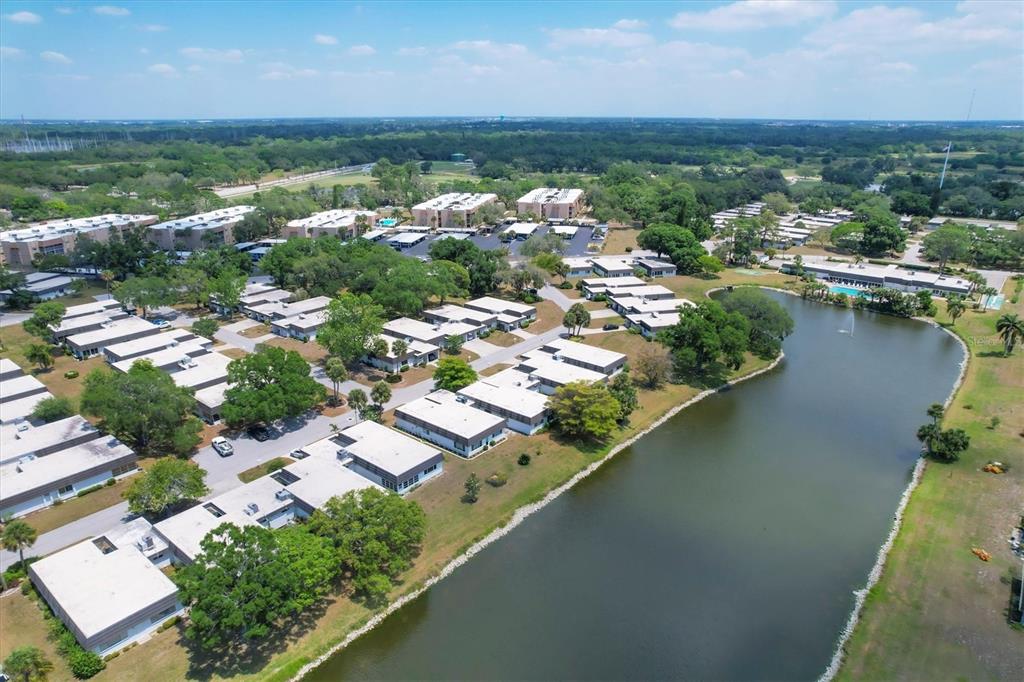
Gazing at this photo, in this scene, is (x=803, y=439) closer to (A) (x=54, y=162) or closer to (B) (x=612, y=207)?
(B) (x=612, y=207)

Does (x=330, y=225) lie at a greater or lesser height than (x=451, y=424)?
greater

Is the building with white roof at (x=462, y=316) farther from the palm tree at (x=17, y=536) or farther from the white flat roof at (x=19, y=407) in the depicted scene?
the palm tree at (x=17, y=536)

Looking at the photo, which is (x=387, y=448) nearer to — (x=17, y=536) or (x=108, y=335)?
(x=17, y=536)

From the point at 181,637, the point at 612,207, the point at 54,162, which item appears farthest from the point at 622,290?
the point at 54,162

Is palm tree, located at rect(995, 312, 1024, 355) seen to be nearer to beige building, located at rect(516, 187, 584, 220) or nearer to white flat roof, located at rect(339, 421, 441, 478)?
white flat roof, located at rect(339, 421, 441, 478)

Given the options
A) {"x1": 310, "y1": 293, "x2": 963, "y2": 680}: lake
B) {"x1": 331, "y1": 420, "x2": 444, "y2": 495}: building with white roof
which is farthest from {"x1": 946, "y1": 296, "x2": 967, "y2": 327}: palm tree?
{"x1": 331, "y1": 420, "x2": 444, "y2": 495}: building with white roof

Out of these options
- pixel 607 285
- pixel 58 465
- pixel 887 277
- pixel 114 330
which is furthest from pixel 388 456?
pixel 887 277
